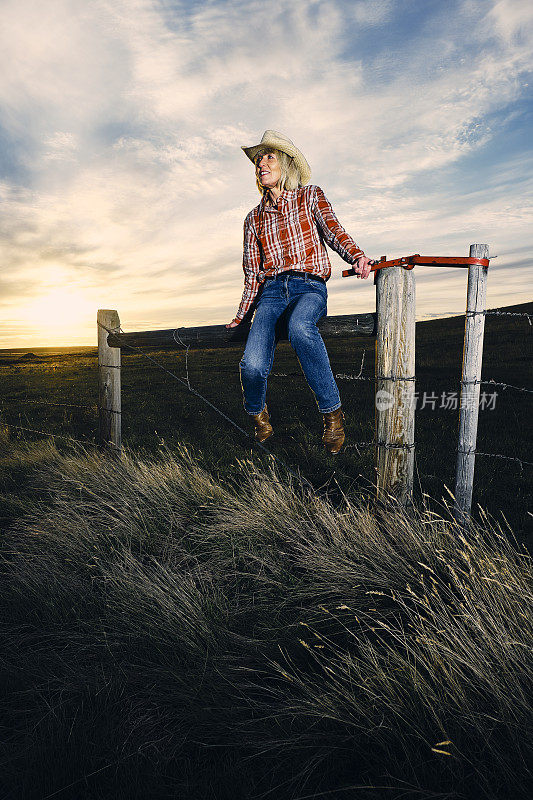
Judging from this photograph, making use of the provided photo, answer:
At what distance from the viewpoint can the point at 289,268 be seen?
373cm

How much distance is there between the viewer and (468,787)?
72.9 inches

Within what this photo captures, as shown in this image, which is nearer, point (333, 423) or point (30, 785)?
point (30, 785)

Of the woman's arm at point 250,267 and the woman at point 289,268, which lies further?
the woman's arm at point 250,267

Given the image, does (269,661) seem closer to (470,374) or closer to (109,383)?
(470,374)

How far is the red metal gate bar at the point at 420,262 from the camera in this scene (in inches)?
139

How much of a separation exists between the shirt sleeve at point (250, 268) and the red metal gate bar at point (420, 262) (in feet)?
2.41

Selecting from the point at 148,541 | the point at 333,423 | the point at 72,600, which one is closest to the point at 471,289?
the point at 333,423

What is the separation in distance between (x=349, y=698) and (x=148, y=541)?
246cm

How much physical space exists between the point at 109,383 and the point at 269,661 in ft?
15.6

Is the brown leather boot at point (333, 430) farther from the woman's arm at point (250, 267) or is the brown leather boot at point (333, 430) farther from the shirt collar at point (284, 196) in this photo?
the shirt collar at point (284, 196)

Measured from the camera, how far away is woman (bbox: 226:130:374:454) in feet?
11.9

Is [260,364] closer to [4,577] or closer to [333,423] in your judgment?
[333,423]

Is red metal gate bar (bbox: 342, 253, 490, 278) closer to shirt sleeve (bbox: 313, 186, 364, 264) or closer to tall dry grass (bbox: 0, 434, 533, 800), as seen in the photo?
shirt sleeve (bbox: 313, 186, 364, 264)

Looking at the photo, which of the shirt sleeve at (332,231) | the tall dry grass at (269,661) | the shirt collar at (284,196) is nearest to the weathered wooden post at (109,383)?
the tall dry grass at (269,661)
